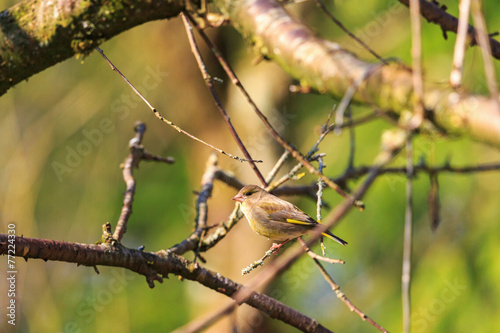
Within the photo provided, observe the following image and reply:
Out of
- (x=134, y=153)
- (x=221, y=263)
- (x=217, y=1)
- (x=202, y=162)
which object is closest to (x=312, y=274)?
(x=221, y=263)

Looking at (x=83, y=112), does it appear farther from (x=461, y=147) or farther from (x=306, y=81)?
(x=306, y=81)

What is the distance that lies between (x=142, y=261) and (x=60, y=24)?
1.10m

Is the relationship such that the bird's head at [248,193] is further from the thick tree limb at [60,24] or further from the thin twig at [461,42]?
the thin twig at [461,42]

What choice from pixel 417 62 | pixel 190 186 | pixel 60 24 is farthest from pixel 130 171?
pixel 190 186

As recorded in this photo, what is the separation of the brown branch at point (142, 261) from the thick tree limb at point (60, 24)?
3.15ft

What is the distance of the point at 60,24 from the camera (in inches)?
98.3

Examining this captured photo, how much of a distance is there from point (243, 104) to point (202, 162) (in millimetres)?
978

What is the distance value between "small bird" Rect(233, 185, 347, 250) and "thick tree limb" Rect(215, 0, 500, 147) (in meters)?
1.08

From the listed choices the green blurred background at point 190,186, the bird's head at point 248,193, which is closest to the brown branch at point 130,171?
the bird's head at point 248,193

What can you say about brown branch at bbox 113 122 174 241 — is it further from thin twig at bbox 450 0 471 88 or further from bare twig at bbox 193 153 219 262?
thin twig at bbox 450 0 471 88

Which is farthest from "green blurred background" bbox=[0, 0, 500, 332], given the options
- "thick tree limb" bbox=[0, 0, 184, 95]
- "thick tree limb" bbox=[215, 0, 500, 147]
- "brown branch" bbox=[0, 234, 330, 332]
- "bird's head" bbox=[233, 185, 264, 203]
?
"thick tree limb" bbox=[215, 0, 500, 147]

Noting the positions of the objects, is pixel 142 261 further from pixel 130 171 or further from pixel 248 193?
pixel 248 193

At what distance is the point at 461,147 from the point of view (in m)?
5.51

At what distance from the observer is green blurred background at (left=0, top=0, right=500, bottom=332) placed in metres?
5.62
